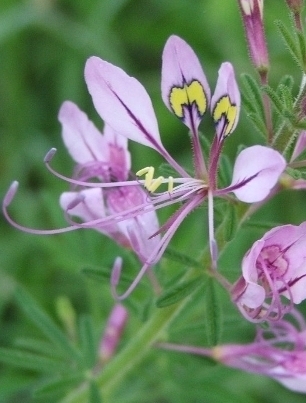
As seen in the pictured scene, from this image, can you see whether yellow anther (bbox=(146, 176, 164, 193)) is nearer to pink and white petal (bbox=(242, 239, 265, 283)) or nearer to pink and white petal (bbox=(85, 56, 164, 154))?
pink and white petal (bbox=(85, 56, 164, 154))

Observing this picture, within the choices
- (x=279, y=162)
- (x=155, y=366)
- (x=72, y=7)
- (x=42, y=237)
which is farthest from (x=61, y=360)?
(x=72, y=7)

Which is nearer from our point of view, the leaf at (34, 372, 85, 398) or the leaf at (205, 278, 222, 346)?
the leaf at (205, 278, 222, 346)

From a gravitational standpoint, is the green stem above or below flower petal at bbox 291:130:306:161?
below

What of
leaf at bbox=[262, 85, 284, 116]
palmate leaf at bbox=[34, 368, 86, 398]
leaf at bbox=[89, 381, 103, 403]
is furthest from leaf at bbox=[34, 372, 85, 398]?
leaf at bbox=[262, 85, 284, 116]

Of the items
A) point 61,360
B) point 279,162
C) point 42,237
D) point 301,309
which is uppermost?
point 279,162

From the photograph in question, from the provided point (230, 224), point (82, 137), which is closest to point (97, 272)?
point (82, 137)

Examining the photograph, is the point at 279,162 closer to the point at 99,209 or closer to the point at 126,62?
the point at 99,209
